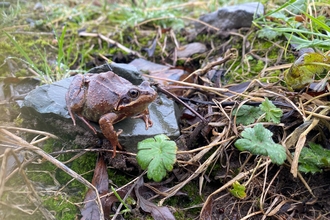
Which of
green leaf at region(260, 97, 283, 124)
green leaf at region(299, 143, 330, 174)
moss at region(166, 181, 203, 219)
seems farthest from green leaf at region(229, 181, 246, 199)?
green leaf at region(260, 97, 283, 124)

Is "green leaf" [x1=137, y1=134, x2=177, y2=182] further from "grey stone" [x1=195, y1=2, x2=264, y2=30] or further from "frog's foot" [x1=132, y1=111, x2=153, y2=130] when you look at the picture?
"grey stone" [x1=195, y1=2, x2=264, y2=30]

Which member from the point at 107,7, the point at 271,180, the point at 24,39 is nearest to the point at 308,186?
the point at 271,180

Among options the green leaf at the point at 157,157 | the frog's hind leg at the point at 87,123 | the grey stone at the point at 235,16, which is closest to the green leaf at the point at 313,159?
the green leaf at the point at 157,157

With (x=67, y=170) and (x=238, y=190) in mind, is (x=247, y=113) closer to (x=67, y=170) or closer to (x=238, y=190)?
(x=238, y=190)

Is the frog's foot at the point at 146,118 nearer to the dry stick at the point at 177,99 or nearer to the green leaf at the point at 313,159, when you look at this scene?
the dry stick at the point at 177,99

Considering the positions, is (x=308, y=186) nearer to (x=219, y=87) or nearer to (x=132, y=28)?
(x=219, y=87)

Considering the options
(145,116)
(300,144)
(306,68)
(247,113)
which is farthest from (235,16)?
(300,144)
